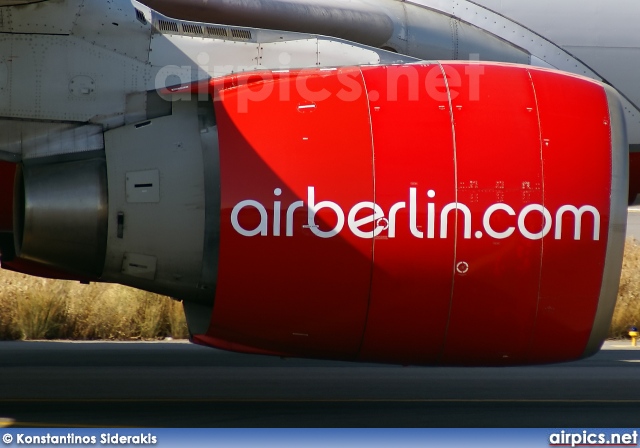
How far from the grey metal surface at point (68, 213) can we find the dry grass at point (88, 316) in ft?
15.3

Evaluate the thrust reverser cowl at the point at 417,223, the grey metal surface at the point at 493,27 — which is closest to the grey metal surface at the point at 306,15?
the grey metal surface at the point at 493,27

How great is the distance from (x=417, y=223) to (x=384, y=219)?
0.73 ft

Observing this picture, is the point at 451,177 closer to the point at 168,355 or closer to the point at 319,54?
the point at 319,54

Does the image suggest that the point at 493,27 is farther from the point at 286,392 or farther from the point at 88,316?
the point at 88,316

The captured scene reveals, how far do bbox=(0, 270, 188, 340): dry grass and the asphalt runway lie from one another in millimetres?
1054

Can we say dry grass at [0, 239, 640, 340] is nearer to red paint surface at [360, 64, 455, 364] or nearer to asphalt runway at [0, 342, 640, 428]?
asphalt runway at [0, 342, 640, 428]

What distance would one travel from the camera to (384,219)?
6.77m

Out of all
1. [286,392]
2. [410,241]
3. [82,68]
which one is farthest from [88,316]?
[410,241]

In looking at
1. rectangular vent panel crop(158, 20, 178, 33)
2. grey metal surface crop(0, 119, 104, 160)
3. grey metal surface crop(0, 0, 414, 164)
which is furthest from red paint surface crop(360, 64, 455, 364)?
grey metal surface crop(0, 119, 104, 160)

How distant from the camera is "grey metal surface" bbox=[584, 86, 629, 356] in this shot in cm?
696

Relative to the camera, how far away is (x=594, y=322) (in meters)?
7.05

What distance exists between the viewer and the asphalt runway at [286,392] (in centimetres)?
736

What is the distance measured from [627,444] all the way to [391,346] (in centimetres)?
167

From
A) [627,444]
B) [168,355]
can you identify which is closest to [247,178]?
[627,444]
